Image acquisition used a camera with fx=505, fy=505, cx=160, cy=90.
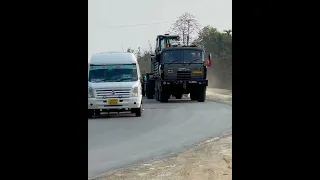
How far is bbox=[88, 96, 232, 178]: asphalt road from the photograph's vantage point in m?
9.64

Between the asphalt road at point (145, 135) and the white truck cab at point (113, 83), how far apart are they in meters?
0.62

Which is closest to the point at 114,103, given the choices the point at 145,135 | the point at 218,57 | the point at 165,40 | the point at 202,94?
the point at 145,135

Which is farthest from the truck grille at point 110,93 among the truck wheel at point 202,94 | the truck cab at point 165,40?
the truck cab at point 165,40

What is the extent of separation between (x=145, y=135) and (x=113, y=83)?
5224 millimetres

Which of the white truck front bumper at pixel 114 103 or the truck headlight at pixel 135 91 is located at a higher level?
the truck headlight at pixel 135 91

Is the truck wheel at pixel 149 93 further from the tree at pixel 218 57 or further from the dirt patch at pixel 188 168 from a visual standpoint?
the dirt patch at pixel 188 168


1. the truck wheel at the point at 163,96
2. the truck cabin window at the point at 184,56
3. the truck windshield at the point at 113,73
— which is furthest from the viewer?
the truck wheel at the point at 163,96

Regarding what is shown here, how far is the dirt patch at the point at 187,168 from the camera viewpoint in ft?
25.4

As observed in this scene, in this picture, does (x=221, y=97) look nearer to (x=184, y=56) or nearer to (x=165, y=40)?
(x=165, y=40)
